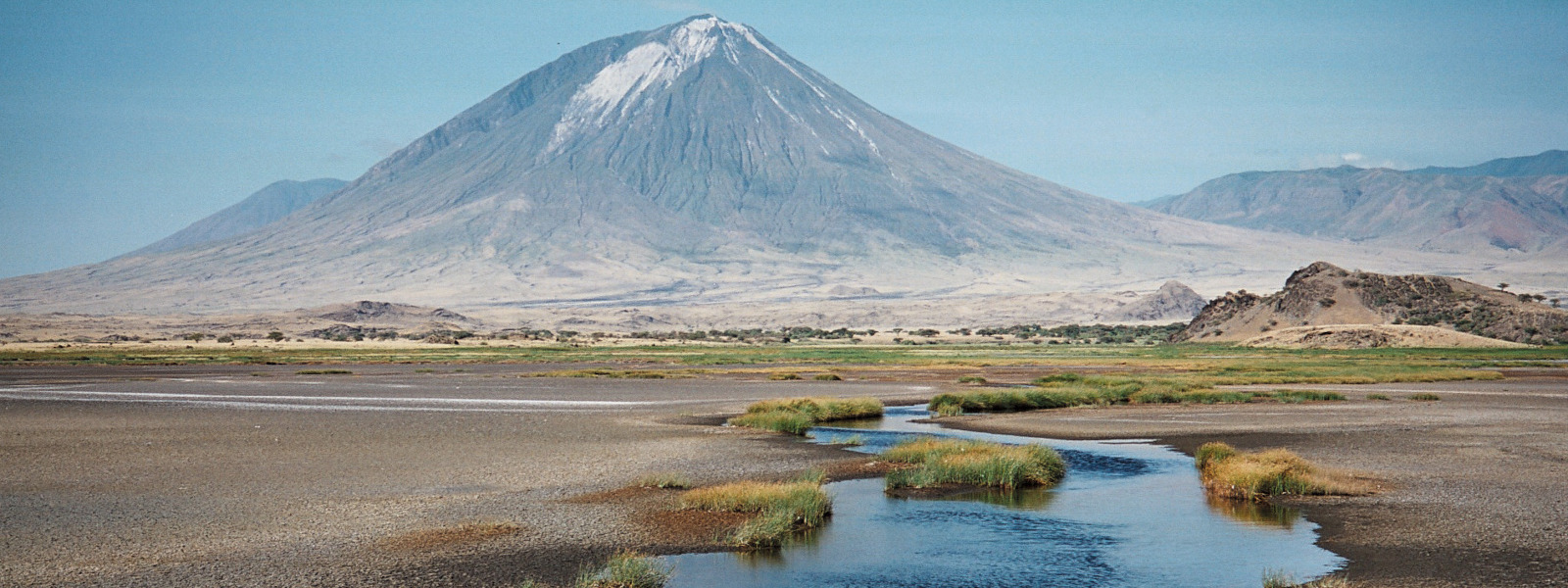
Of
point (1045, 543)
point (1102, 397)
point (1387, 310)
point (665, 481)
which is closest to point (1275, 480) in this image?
point (1045, 543)

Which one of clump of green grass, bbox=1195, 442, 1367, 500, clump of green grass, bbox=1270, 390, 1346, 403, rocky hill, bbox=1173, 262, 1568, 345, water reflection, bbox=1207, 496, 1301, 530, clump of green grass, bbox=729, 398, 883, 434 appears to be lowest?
water reflection, bbox=1207, 496, 1301, 530

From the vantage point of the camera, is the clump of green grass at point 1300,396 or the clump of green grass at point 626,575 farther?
the clump of green grass at point 1300,396

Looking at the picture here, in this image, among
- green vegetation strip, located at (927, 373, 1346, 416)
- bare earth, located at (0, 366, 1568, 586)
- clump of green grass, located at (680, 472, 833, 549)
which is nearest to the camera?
bare earth, located at (0, 366, 1568, 586)

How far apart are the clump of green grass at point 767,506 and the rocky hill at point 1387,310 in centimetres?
7751

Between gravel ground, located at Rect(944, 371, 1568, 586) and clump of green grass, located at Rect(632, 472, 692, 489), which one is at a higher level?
clump of green grass, located at Rect(632, 472, 692, 489)

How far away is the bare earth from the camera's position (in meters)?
13.4

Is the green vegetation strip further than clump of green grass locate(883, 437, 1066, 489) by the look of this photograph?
Yes

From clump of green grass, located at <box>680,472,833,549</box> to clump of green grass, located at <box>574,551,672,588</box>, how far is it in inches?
79.2

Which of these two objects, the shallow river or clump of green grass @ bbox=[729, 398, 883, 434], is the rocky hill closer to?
clump of green grass @ bbox=[729, 398, 883, 434]

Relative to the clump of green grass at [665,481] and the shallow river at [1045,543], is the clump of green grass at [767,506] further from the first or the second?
the clump of green grass at [665,481]

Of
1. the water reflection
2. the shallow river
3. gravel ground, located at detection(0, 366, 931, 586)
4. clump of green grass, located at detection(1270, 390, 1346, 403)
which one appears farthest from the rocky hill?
the shallow river

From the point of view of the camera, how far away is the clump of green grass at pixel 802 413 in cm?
2792

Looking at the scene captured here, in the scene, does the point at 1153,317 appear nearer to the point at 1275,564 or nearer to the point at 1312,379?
the point at 1312,379

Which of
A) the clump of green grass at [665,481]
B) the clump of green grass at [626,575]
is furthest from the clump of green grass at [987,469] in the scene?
the clump of green grass at [626,575]
